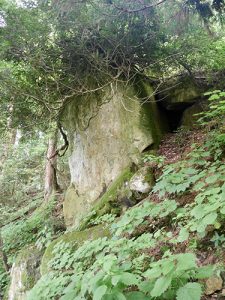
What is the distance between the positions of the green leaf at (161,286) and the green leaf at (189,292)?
0.09 meters

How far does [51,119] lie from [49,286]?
15.6ft

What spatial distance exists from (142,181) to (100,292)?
3.04 metres

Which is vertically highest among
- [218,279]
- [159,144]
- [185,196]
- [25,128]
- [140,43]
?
[140,43]

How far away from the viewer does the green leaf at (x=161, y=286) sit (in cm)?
187

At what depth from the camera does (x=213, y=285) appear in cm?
246

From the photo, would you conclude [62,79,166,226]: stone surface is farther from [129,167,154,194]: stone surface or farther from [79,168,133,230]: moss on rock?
[129,167,154,194]: stone surface

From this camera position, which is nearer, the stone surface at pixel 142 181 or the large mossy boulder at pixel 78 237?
the large mossy boulder at pixel 78 237

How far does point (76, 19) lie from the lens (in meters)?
4.89

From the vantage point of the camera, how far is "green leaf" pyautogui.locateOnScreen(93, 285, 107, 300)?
1979mm

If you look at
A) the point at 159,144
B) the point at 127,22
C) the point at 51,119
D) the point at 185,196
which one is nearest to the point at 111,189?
the point at 159,144

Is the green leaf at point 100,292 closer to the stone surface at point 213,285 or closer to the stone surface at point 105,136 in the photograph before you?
the stone surface at point 213,285

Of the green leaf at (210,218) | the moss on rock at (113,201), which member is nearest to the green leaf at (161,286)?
the green leaf at (210,218)

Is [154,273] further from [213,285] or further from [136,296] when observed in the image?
[213,285]

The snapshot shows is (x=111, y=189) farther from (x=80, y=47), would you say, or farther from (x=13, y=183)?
(x=13, y=183)
